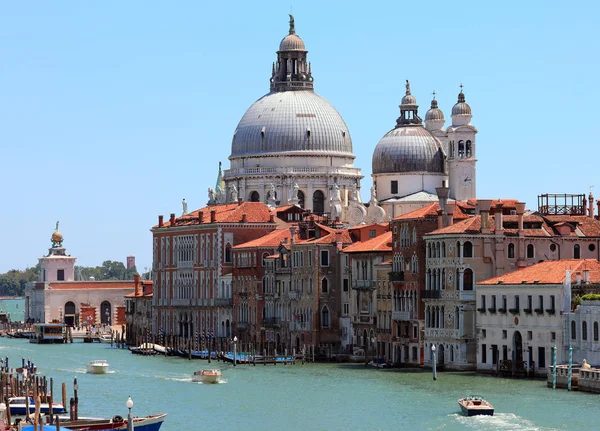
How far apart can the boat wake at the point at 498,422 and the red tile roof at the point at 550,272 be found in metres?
11.9

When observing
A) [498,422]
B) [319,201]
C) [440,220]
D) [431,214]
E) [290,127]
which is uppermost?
[290,127]

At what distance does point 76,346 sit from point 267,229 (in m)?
16.2

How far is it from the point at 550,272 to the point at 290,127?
46373 millimetres

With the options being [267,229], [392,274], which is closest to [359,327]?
[392,274]

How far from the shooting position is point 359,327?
83.4 meters

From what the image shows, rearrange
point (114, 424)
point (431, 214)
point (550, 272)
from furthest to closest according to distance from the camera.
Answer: point (431, 214)
point (550, 272)
point (114, 424)

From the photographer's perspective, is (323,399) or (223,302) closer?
(323,399)

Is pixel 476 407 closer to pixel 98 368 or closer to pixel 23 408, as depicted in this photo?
pixel 23 408

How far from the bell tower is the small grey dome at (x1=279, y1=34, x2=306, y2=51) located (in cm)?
1239

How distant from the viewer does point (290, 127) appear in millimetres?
113000

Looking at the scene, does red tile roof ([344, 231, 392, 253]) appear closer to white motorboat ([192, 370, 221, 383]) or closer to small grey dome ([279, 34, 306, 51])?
white motorboat ([192, 370, 221, 383])

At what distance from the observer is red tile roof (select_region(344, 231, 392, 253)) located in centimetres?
8162

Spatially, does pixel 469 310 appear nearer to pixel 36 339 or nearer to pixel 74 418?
pixel 74 418

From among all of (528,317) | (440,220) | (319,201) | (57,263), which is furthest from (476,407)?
(57,263)
